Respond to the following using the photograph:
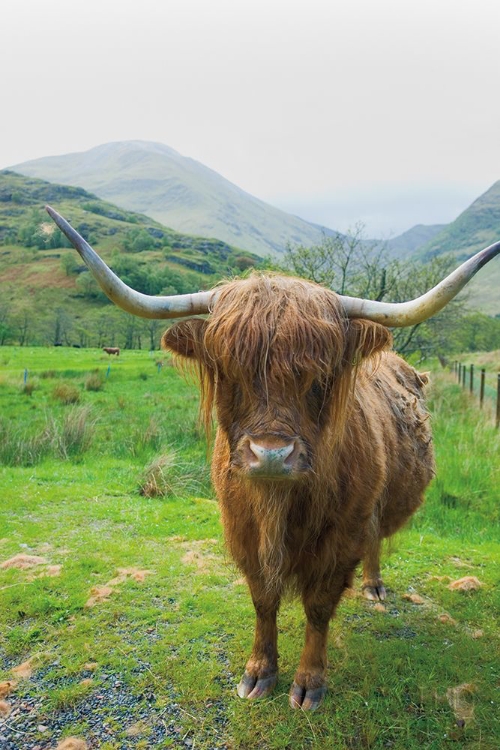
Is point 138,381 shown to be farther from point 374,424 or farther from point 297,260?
point 374,424

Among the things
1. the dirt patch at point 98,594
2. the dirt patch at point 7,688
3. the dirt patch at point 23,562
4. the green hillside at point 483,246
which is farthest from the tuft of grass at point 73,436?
the green hillside at point 483,246

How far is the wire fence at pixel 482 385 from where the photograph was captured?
10.2 metres

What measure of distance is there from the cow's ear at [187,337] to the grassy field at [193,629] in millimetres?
1093

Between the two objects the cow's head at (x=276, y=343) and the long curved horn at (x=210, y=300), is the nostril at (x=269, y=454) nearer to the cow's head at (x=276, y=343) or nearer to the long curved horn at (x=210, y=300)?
the cow's head at (x=276, y=343)

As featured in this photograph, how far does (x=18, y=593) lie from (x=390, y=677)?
277 centimetres

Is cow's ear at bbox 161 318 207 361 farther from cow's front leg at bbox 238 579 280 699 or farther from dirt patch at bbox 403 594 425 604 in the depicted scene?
dirt patch at bbox 403 594 425 604

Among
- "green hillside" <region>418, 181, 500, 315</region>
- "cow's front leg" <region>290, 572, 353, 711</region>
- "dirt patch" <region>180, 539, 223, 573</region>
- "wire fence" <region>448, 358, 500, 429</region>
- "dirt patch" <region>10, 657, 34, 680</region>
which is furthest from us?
"green hillside" <region>418, 181, 500, 315</region>

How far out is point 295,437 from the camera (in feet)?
6.43

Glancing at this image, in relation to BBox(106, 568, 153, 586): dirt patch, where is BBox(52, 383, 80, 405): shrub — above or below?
below

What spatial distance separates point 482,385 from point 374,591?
8.13m

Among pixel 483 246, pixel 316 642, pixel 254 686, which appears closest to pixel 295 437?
pixel 316 642

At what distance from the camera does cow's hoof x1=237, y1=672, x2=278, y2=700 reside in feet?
9.34

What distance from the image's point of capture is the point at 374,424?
2.96 meters

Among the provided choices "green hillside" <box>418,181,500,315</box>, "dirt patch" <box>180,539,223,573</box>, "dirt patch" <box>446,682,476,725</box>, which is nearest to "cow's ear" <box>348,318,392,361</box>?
Result: "dirt patch" <box>446,682,476,725</box>
